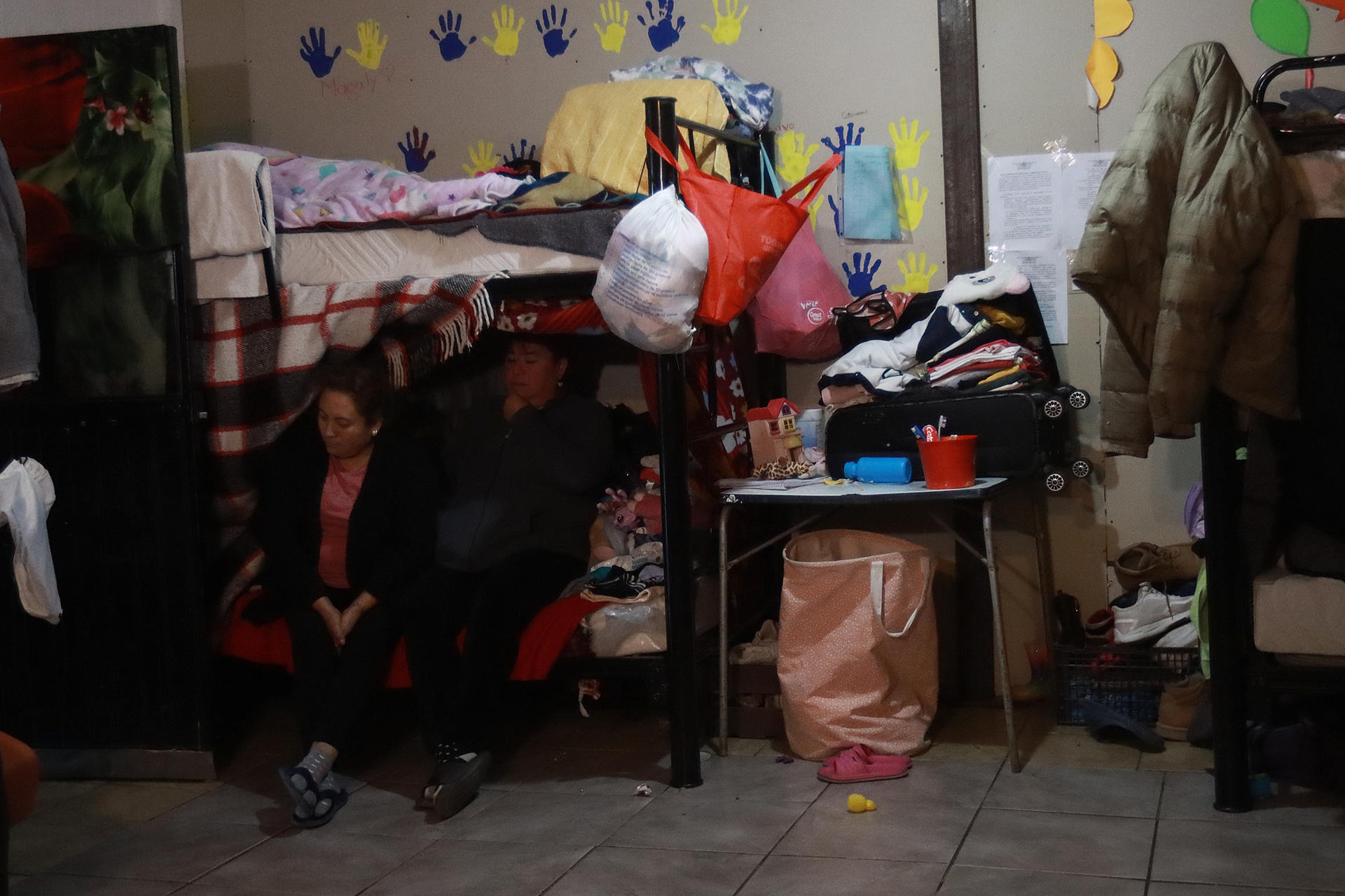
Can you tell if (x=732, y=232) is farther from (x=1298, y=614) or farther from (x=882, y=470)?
(x=1298, y=614)

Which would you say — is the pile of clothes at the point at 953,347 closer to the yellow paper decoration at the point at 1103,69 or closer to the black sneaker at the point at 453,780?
the yellow paper decoration at the point at 1103,69

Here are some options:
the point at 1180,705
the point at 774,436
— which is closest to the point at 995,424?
the point at 774,436

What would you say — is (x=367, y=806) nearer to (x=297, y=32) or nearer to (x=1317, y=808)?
(x=1317, y=808)

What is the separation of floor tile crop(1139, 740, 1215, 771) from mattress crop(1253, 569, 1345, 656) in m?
0.49

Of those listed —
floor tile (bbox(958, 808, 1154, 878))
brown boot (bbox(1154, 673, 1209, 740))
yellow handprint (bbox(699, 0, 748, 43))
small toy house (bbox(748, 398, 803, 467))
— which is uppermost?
yellow handprint (bbox(699, 0, 748, 43))

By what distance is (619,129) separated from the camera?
3.45 m

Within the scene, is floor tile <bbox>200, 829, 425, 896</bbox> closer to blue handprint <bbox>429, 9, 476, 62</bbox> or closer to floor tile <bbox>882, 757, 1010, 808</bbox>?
floor tile <bbox>882, 757, 1010, 808</bbox>

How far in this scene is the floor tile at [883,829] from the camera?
2.60 meters

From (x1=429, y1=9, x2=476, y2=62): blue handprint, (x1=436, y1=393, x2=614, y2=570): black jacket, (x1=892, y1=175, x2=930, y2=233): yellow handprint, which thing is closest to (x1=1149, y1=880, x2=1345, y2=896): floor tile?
(x1=436, y1=393, x2=614, y2=570): black jacket

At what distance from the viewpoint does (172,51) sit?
10.1 feet

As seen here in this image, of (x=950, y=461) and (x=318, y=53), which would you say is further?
(x=318, y=53)

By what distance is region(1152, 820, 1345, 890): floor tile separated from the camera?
7.75 ft

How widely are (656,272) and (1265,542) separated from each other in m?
1.38

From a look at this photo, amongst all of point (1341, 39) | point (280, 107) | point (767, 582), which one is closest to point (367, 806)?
point (767, 582)
